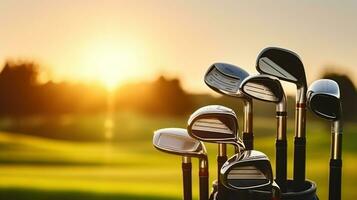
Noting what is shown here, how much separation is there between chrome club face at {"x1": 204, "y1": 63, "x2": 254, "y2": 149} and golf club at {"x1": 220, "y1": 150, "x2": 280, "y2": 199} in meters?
0.24

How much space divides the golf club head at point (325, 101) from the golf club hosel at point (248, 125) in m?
0.23

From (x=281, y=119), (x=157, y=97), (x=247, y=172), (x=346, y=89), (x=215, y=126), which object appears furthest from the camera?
(x=157, y=97)

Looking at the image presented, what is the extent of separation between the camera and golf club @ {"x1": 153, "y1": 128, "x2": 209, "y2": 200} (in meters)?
1.76

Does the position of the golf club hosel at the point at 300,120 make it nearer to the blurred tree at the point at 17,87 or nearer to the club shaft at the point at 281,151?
the club shaft at the point at 281,151

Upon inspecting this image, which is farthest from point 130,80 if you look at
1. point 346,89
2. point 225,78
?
point 225,78

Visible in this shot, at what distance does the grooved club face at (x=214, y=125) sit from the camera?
5.51 ft

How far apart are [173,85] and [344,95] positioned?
840 mm

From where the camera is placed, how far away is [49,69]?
3.05 m

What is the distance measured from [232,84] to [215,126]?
0.21 m

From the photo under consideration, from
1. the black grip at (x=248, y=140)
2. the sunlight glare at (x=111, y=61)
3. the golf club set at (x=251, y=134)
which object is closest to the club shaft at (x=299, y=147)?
the golf club set at (x=251, y=134)

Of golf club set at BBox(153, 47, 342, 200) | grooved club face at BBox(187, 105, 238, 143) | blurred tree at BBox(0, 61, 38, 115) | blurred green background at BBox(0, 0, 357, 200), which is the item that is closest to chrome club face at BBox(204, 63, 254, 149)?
golf club set at BBox(153, 47, 342, 200)

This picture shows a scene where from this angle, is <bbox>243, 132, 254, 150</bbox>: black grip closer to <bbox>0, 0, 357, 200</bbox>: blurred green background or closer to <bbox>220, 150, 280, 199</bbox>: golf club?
<bbox>220, 150, 280, 199</bbox>: golf club

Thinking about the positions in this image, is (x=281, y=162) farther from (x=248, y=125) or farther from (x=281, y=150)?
(x=248, y=125)

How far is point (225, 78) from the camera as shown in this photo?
74.9 inches
